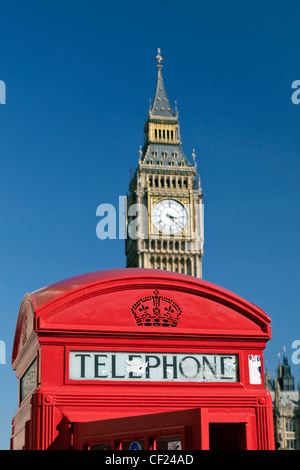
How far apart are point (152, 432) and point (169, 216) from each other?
7279 centimetres

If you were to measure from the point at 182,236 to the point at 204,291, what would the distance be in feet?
228

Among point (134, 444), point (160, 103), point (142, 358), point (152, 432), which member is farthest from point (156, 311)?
point (160, 103)

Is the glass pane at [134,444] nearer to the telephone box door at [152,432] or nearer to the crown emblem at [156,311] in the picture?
the telephone box door at [152,432]

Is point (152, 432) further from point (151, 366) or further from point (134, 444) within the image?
point (151, 366)

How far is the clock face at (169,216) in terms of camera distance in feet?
262

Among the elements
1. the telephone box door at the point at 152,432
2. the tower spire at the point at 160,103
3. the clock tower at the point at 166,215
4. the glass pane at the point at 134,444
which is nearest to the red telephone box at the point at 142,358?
the telephone box door at the point at 152,432

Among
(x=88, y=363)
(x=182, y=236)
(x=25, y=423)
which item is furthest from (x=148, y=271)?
(x=182, y=236)

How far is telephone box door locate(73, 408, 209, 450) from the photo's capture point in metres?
7.28

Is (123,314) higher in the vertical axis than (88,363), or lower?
higher

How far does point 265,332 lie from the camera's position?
10.2 meters

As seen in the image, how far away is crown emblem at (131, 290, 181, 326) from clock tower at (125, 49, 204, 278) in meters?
68.5
